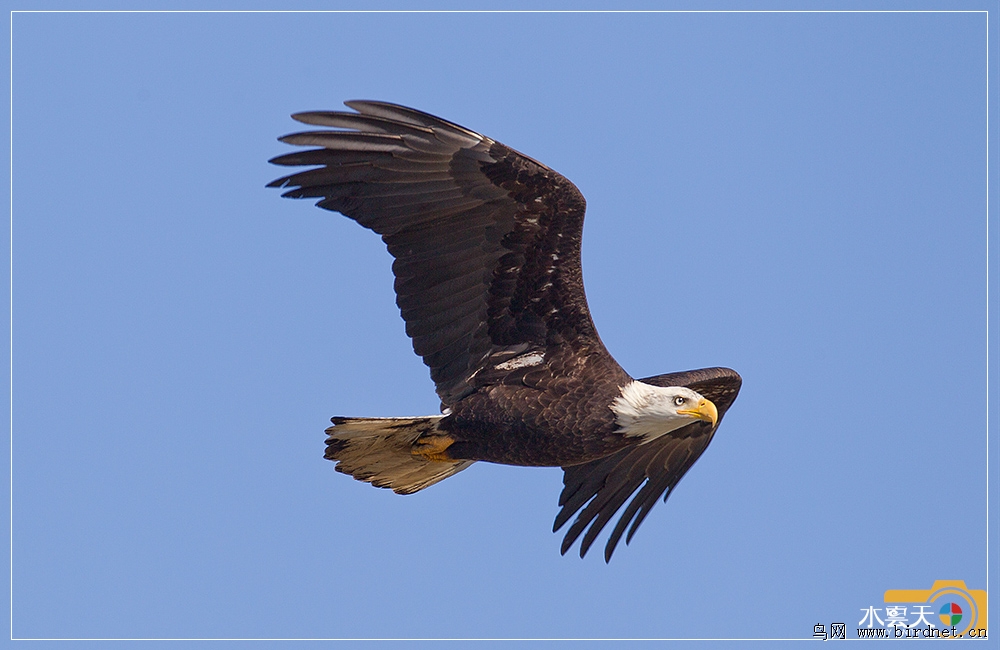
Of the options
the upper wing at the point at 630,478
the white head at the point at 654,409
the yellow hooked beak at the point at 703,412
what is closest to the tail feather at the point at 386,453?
the upper wing at the point at 630,478

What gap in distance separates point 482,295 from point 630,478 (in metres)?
2.25

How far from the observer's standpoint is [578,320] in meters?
10.9

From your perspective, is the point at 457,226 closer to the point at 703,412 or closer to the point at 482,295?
the point at 482,295

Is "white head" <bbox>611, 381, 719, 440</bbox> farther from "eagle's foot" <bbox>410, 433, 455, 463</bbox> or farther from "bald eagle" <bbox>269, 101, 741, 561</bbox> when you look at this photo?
"eagle's foot" <bbox>410, 433, 455, 463</bbox>

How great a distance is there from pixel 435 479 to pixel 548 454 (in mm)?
1266

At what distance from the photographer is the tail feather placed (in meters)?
11.0

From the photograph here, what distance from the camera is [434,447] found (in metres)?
11.1

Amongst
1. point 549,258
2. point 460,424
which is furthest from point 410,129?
point 460,424

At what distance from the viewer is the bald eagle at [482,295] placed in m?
10.5

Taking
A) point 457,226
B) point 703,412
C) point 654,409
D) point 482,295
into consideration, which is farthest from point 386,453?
point 703,412

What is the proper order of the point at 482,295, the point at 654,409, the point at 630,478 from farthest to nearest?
the point at 630,478, the point at 482,295, the point at 654,409

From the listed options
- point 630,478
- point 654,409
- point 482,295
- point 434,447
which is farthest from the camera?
point 630,478

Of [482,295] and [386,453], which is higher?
[482,295]

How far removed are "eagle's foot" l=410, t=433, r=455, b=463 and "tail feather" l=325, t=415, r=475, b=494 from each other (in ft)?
0.15
